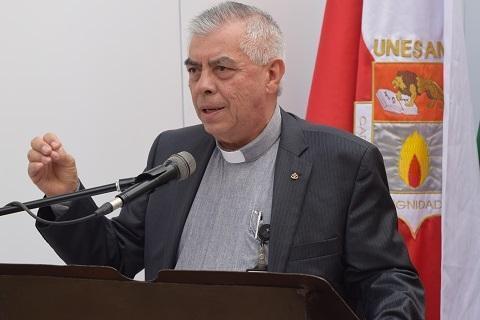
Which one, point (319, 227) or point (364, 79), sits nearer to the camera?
point (319, 227)

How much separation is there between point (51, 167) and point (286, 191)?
0.59 m

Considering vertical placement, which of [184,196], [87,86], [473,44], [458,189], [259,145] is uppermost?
[473,44]

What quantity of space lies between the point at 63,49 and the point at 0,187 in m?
0.55

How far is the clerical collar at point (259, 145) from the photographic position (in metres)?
2.19

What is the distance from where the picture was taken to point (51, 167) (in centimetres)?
186

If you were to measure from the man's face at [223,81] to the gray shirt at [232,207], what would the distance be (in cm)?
11

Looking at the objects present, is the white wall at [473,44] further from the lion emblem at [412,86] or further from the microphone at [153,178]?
the microphone at [153,178]

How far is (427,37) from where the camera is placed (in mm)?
2889

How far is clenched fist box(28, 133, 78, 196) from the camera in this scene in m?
1.77

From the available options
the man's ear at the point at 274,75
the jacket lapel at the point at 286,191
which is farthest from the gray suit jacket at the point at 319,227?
the man's ear at the point at 274,75

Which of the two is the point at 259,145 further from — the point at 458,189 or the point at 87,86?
the point at 87,86

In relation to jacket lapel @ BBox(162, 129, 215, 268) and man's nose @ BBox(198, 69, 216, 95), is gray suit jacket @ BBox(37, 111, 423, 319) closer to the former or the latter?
jacket lapel @ BBox(162, 129, 215, 268)

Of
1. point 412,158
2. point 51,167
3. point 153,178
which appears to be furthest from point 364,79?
point 153,178

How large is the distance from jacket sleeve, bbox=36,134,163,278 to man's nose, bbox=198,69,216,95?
31 centimetres
